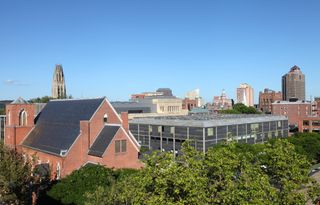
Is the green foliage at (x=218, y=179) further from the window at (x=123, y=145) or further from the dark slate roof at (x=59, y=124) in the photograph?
the dark slate roof at (x=59, y=124)

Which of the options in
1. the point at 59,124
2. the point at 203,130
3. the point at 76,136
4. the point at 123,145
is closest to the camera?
the point at 123,145

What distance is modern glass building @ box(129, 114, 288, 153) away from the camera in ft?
221

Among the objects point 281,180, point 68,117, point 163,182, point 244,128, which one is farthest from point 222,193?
point 244,128

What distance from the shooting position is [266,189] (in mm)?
18281

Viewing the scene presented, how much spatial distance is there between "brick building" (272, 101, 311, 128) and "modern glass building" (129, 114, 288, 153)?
144 ft

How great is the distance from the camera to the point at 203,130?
66188 mm

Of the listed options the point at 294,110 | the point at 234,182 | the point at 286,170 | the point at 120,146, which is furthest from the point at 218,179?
the point at 294,110

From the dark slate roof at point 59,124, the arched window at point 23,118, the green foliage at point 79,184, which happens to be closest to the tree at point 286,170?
the green foliage at point 79,184

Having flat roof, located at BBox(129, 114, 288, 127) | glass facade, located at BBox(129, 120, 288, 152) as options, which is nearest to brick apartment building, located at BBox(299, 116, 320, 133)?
glass facade, located at BBox(129, 120, 288, 152)

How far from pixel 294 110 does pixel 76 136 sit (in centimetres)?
10873

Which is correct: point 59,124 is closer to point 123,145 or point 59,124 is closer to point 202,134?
point 123,145

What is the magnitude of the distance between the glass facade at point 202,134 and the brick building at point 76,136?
1795 cm

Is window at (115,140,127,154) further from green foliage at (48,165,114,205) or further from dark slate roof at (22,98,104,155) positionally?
green foliage at (48,165,114,205)

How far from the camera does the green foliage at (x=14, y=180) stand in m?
33.4
